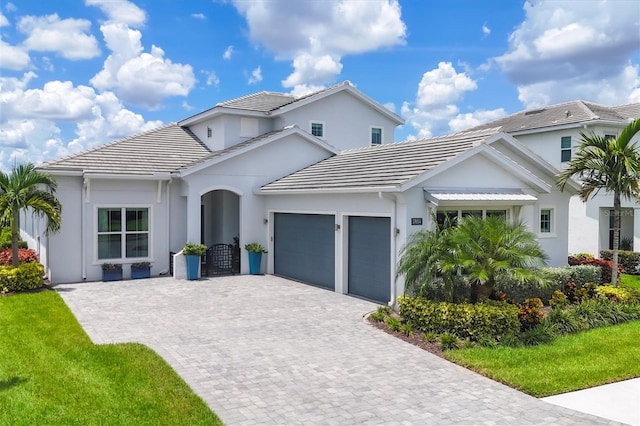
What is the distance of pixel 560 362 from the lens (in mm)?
9641

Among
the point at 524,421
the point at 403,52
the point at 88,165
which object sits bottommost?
the point at 524,421

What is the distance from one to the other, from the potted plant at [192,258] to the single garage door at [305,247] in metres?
3.18

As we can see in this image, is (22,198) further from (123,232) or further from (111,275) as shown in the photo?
(111,275)

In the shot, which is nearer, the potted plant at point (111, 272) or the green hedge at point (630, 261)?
the potted plant at point (111, 272)

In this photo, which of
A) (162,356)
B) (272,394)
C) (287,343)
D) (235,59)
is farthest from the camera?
(235,59)

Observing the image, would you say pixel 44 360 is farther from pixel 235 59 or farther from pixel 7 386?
pixel 235 59

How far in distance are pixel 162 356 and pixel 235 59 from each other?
50.8 feet

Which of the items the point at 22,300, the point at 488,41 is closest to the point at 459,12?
the point at 488,41

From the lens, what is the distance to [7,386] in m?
8.09

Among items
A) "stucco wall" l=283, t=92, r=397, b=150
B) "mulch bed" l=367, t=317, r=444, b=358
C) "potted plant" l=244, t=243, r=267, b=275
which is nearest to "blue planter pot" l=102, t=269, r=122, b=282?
"potted plant" l=244, t=243, r=267, b=275

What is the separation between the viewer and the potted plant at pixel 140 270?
19.1 meters

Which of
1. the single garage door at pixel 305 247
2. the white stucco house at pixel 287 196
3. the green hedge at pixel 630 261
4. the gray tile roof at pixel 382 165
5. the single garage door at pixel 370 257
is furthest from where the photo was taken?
the green hedge at pixel 630 261

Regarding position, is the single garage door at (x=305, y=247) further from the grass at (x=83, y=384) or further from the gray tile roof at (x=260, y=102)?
the grass at (x=83, y=384)

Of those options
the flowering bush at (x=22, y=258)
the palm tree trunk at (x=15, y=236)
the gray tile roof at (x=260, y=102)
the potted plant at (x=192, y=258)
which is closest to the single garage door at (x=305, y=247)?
the potted plant at (x=192, y=258)
